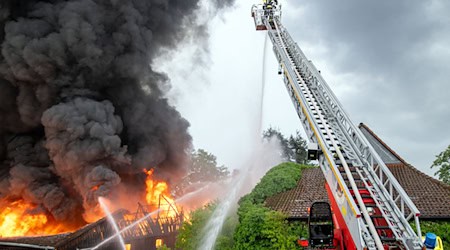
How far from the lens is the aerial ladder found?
5199 millimetres

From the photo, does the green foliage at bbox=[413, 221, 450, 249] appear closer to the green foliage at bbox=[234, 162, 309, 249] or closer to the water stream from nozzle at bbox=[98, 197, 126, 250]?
the green foliage at bbox=[234, 162, 309, 249]

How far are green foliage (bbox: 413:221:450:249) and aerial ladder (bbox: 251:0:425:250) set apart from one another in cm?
275

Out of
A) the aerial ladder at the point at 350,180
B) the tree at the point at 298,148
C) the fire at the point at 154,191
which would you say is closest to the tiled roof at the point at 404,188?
the aerial ladder at the point at 350,180

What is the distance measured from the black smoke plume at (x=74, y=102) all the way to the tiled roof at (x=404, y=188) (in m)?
10.1

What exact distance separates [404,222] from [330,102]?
4.61 m

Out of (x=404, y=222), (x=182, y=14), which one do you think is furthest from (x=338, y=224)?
(x=182, y=14)

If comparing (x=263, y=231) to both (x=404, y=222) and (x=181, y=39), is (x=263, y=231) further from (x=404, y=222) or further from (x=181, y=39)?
(x=181, y=39)

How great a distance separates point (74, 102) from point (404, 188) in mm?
18472

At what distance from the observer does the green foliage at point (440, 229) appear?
9.66m

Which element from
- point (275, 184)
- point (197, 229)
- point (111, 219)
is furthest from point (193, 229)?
point (111, 219)

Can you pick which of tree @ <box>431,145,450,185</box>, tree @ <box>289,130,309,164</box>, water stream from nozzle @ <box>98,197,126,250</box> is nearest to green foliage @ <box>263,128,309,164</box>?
tree @ <box>289,130,309,164</box>

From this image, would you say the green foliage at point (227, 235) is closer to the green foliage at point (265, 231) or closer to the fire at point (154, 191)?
the green foliage at point (265, 231)

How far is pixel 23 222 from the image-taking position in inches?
702

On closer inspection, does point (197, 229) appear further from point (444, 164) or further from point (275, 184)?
point (444, 164)
